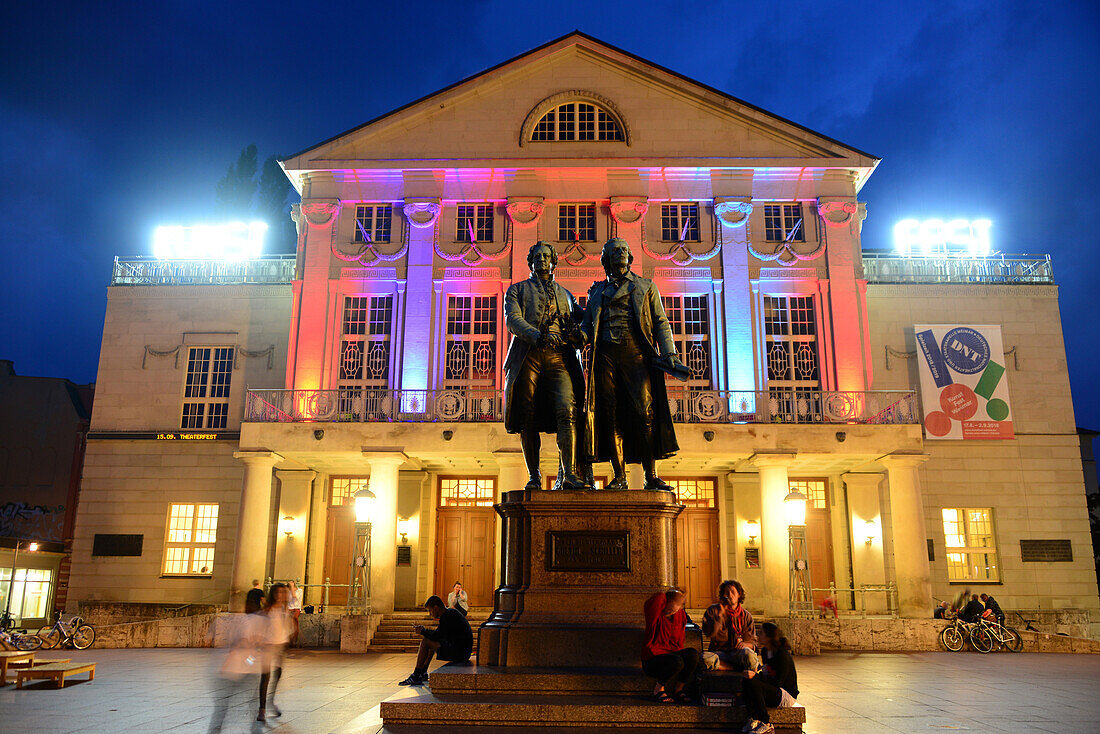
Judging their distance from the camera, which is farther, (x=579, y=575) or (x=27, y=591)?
(x=27, y=591)

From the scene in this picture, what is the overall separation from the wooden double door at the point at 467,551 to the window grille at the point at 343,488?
274 cm

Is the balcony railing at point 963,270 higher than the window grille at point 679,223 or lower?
lower

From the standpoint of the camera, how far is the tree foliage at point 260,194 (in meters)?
46.5

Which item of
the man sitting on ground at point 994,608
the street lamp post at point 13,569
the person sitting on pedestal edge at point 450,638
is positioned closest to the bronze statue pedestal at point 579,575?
the person sitting on pedestal edge at point 450,638

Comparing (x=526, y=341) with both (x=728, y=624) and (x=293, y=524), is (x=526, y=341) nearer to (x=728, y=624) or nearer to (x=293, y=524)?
(x=728, y=624)

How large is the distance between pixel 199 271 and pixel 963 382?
24.8 m

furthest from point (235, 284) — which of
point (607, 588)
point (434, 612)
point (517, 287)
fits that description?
point (607, 588)

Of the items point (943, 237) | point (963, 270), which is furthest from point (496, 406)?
point (943, 237)

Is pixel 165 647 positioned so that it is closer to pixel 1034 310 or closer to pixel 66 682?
pixel 66 682

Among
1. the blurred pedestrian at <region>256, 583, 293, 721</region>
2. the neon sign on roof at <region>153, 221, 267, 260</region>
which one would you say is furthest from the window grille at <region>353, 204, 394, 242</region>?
the blurred pedestrian at <region>256, 583, 293, 721</region>

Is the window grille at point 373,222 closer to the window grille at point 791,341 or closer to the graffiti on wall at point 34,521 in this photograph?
the window grille at point 791,341

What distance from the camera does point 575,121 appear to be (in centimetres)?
2672

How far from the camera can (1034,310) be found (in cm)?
2700

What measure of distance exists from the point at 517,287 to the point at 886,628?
1565 cm
